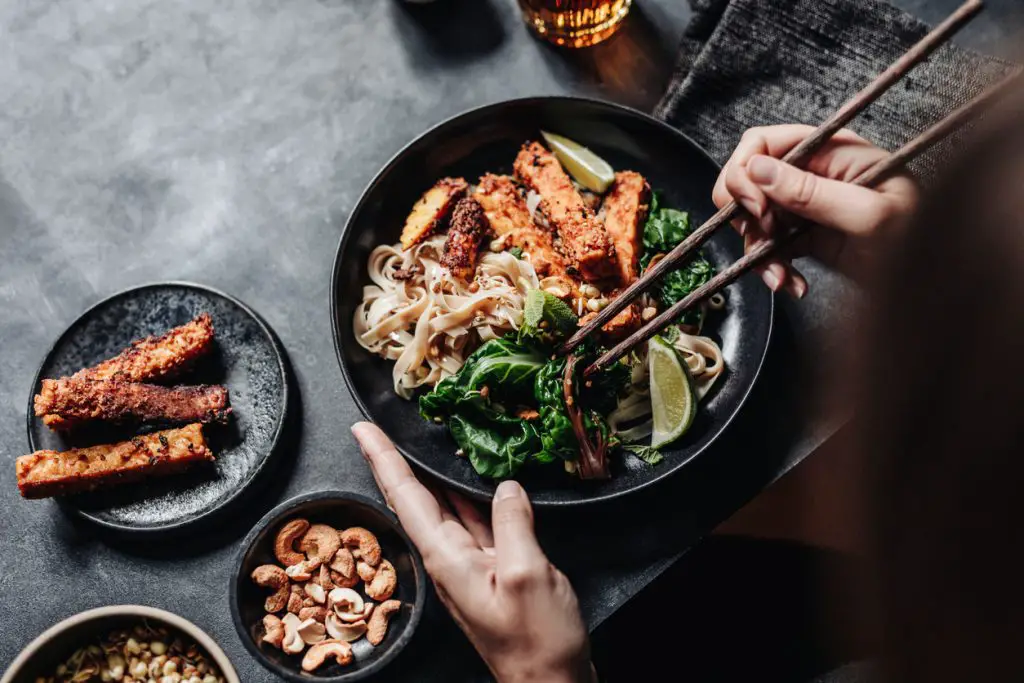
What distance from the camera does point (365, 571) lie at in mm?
2998

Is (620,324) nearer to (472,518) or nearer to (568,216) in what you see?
(568,216)

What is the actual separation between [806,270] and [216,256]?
8.10 feet

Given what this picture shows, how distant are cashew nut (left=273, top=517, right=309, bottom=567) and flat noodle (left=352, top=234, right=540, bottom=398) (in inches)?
23.9

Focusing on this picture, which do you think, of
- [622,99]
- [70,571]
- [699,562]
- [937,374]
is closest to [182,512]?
[70,571]

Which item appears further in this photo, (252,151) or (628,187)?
(252,151)

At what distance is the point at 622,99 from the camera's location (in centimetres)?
353

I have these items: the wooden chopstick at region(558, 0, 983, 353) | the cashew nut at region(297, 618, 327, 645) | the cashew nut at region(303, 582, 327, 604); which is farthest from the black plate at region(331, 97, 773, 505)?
the cashew nut at region(297, 618, 327, 645)

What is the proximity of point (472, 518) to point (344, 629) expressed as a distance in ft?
2.01

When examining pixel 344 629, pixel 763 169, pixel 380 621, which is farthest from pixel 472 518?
pixel 763 169

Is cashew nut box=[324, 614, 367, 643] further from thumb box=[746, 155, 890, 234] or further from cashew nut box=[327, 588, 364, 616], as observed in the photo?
thumb box=[746, 155, 890, 234]

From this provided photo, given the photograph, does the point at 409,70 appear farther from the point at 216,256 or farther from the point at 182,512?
the point at 182,512

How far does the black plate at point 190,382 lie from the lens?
302 cm

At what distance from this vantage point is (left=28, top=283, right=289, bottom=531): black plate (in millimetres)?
3016

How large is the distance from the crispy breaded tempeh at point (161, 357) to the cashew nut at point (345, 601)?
1.04 metres
